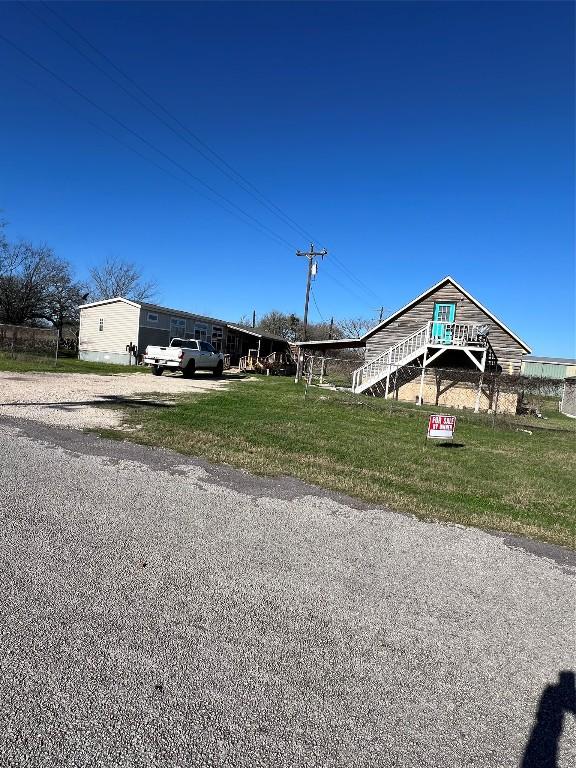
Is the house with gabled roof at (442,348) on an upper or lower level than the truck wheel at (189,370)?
upper

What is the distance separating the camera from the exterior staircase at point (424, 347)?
966 inches

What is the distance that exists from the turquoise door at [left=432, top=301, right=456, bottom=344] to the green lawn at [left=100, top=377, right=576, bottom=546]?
449 inches

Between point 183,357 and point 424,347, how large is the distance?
1231 centimetres

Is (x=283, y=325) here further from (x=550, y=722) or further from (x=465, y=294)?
(x=550, y=722)

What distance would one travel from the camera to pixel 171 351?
2380 centimetres

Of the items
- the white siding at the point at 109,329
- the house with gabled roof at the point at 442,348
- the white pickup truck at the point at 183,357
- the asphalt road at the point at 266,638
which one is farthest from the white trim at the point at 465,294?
the asphalt road at the point at 266,638

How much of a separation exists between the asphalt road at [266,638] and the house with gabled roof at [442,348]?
20.2 m

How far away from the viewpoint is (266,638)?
9.32 ft

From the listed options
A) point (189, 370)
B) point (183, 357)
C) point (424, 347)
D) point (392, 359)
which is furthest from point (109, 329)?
point (424, 347)

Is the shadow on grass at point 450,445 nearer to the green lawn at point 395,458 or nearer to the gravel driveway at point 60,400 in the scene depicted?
the green lawn at point 395,458

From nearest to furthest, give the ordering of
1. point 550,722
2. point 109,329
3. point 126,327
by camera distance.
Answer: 1. point 550,722
2. point 126,327
3. point 109,329

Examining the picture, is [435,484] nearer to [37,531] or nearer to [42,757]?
[37,531]

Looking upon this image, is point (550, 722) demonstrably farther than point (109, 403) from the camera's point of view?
No

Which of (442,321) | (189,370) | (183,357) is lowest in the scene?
(189,370)
